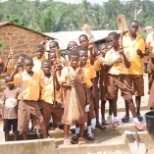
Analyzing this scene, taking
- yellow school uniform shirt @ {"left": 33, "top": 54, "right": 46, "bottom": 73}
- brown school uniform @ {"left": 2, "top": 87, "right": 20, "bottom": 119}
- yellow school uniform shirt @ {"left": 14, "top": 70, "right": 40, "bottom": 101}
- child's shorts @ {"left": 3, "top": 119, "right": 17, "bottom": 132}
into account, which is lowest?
child's shorts @ {"left": 3, "top": 119, "right": 17, "bottom": 132}

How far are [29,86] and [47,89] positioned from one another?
0.99 ft

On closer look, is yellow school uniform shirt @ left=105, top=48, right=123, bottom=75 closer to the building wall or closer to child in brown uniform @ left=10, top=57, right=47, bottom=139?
child in brown uniform @ left=10, top=57, right=47, bottom=139

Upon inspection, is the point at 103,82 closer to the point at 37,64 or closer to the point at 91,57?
the point at 91,57

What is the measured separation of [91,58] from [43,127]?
1293mm

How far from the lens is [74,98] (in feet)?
20.6

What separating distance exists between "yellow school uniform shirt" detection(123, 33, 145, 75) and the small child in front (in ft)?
3.04

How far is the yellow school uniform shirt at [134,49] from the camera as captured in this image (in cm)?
691

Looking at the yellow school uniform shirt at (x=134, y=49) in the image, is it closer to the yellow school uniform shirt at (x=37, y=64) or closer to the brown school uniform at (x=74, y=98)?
the brown school uniform at (x=74, y=98)

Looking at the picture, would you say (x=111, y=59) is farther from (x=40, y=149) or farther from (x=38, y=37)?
(x=38, y=37)

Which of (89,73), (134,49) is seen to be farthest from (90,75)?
(134,49)

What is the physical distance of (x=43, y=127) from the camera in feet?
21.6

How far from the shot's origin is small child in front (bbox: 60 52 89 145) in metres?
6.30

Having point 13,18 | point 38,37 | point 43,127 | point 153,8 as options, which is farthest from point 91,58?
point 153,8

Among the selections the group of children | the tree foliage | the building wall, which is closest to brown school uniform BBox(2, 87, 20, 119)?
the group of children
